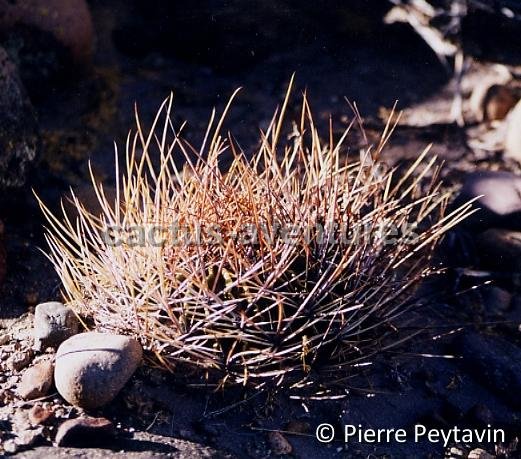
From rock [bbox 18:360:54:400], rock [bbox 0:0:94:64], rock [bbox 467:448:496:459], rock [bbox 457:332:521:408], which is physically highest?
rock [bbox 0:0:94:64]

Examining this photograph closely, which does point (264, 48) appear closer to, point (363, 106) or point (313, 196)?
point (363, 106)

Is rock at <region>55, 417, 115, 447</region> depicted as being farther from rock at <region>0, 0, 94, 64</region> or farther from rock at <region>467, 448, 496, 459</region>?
rock at <region>0, 0, 94, 64</region>

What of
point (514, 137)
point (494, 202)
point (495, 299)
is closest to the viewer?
point (495, 299)

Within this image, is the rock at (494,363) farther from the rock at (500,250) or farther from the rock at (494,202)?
the rock at (494,202)

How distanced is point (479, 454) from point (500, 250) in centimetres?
71

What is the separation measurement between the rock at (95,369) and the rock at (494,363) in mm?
832

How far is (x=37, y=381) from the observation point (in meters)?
1.59

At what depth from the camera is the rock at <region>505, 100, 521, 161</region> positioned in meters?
2.63

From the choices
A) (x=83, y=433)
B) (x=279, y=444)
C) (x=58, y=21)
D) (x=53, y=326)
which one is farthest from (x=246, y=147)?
(x=83, y=433)

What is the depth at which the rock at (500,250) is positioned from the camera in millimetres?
2160

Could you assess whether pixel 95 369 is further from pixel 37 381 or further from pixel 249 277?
pixel 249 277

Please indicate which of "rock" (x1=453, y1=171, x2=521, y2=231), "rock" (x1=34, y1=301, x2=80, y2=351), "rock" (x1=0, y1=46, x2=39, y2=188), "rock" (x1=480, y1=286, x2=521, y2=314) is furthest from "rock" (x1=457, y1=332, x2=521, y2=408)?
"rock" (x1=0, y1=46, x2=39, y2=188)

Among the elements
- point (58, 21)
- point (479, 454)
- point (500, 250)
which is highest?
point (58, 21)

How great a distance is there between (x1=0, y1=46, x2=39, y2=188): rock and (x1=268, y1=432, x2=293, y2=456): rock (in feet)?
3.41
